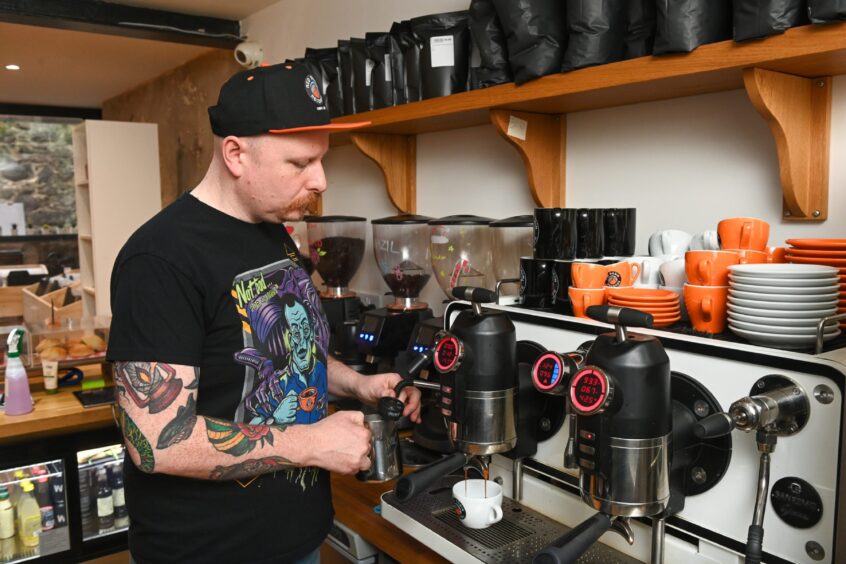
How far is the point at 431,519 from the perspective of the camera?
1.26 meters

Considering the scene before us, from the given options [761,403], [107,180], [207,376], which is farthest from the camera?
[107,180]

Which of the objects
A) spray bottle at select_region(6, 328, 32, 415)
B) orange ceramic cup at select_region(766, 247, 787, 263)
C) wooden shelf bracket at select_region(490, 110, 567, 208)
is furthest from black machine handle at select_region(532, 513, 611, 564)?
spray bottle at select_region(6, 328, 32, 415)

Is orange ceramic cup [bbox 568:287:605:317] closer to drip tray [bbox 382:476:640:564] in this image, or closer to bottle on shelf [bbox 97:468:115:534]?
drip tray [bbox 382:476:640:564]

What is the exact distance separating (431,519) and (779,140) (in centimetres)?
Answer: 93

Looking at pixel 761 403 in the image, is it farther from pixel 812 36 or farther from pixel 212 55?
pixel 212 55

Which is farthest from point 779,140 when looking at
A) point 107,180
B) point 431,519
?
point 107,180

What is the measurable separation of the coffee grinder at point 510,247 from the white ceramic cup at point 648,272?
17.9 inches

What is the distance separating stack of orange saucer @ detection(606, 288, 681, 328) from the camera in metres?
1.15

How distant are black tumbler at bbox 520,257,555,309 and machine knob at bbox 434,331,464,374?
290mm

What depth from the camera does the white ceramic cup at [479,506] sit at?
3.97ft

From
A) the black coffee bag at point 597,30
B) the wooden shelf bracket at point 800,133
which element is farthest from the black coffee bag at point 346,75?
the wooden shelf bracket at point 800,133

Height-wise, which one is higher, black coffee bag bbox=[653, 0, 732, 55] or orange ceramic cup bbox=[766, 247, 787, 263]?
black coffee bag bbox=[653, 0, 732, 55]

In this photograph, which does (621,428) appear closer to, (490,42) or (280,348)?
(280,348)

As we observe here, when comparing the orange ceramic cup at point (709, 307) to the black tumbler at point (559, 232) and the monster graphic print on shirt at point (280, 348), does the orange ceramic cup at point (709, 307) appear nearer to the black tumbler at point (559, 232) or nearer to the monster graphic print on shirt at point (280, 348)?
the black tumbler at point (559, 232)
